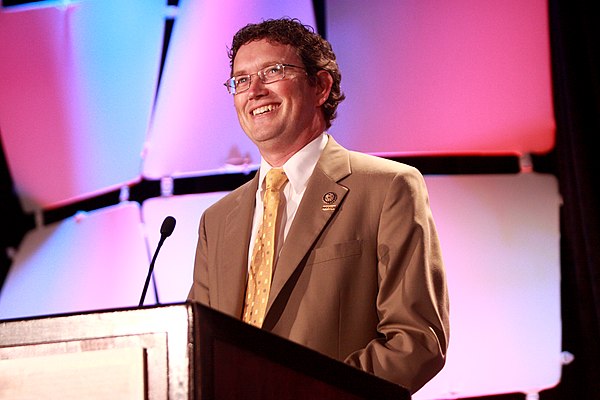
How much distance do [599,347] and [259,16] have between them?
187 cm

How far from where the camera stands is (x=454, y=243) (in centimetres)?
322

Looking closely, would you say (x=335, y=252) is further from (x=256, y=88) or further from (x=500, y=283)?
(x=500, y=283)

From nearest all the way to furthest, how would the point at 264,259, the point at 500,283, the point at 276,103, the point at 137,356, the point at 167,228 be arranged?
the point at 137,356
the point at 264,259
the point at 167,228
the point at 276,103
the point at 500,283

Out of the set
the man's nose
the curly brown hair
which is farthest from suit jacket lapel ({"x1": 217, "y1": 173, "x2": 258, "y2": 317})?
the curly brown hair

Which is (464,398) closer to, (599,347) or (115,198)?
(599,347)

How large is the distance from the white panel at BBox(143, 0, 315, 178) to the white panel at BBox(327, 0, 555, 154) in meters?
0.30

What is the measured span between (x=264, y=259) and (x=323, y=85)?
2.24ft

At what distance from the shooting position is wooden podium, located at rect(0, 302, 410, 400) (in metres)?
1.09

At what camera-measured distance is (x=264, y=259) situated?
2.28m

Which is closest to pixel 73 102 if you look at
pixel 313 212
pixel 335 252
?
pixel 313 212

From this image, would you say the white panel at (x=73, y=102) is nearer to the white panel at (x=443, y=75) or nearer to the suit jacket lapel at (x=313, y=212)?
the white panel at (x=443, y=75)

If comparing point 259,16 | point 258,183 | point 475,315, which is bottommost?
point 475,315

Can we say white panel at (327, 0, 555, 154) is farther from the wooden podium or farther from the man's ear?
the wooden podium

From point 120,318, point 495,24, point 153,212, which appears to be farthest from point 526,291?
point 120,318
